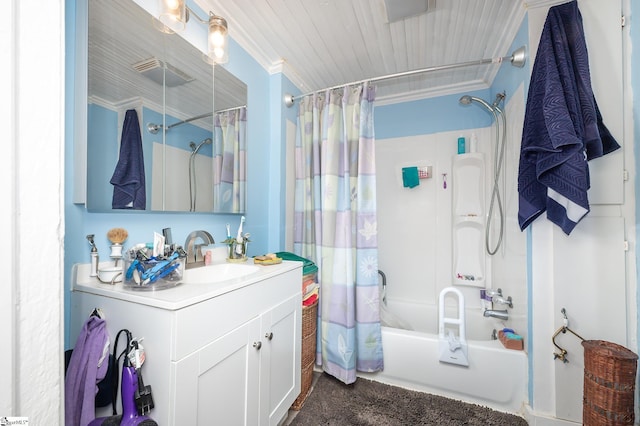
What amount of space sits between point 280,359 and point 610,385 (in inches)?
56.1

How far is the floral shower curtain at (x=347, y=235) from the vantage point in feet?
5.51

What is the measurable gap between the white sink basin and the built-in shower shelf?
1806 mm

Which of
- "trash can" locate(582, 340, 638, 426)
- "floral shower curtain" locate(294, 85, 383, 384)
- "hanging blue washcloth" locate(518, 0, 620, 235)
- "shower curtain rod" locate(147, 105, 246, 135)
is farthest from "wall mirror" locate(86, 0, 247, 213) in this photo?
"trash can" locate(582, 340, 638, 426)

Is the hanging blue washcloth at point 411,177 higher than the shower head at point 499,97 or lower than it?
lower

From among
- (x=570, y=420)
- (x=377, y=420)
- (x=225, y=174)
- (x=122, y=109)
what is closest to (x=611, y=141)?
(x=570, y=420)

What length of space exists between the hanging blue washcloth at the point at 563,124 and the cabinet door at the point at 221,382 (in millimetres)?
1504

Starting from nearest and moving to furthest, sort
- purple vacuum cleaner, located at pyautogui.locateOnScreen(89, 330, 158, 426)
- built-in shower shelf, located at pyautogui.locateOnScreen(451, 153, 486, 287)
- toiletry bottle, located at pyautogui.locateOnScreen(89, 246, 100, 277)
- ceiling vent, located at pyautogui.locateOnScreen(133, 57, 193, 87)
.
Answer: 1. purple vacuum cleaner, located at pyautogui.locateOnScreen(89, 330, 158, 426)
2. toiletry bottle, located at pyautogui.locateOnScreen(89, 246, 100, 277)
3. ceiling vent, located at pyautogui.locateOnScreen(133, 57, 193, 87)
4. built-in shower shelf, located at pyautogui.locateOnScreen(451, 153, 486, 287)

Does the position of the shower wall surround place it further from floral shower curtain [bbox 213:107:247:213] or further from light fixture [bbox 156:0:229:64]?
light fixture [bbox 156:0:229:64]

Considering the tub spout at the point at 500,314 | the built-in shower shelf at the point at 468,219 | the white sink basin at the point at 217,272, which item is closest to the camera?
the white sink basin at the point at 217,272

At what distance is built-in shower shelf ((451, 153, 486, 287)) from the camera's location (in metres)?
2.16

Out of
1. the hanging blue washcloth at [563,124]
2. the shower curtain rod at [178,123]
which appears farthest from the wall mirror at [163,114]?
the hanging blue washcloth at [563,124]

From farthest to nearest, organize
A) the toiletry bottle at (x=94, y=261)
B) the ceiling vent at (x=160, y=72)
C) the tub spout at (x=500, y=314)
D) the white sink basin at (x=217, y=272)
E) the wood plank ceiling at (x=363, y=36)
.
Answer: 1. the tub spout at (x=500, y=314)
2. the wood plank ceiling at (x=363, y=36)
3. the white sink basin at (x=217, y=272)
4. the ceiling vent at (x=160, y=72)
5. the toiletry bottle at (x=94, y=261)

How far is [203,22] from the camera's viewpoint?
4.28 feet

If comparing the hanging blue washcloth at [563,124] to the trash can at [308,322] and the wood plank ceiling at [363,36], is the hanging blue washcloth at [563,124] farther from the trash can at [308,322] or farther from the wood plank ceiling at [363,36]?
the trash can at [308,322]
